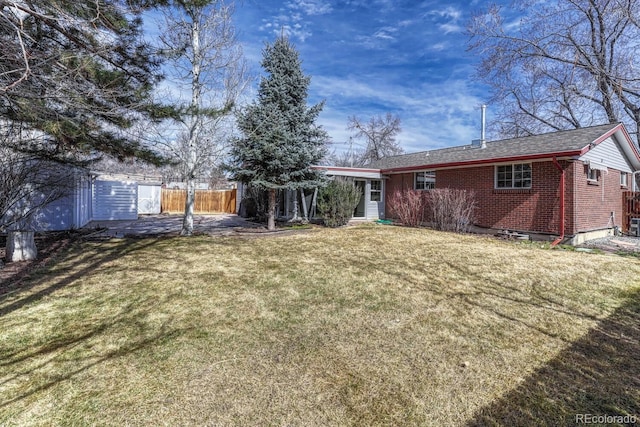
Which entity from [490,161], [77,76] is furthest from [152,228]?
[490,161]

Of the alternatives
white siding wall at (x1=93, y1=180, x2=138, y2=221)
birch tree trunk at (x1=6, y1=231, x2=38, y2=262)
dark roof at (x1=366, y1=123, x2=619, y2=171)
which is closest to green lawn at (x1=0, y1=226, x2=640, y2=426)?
birch tree trunk at (x1=6, y1=231, x2=38, y2=262)

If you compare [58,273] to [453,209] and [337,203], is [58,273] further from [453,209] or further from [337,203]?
[453,209]

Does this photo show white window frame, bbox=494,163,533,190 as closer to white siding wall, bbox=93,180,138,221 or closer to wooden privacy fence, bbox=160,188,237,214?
white siding wall, bbox=93,180,138,221

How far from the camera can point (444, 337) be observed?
352cm

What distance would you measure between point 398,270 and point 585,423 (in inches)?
148

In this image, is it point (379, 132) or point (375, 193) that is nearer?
point (375, 193)

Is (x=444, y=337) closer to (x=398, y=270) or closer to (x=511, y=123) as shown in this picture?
(x=398, y=270)

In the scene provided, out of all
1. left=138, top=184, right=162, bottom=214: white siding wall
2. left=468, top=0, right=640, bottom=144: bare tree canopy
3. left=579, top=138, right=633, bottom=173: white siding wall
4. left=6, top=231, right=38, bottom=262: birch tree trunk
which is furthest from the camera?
left=138, top=184, right=162, bottom=214: white siding wall

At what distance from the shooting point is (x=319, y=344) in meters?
3.33

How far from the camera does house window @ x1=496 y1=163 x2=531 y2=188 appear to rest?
10625 millimetres

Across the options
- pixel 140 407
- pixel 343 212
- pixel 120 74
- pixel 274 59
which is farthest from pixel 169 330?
Result: pixel 274 59

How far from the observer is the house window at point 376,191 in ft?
51.4

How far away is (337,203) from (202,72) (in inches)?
250

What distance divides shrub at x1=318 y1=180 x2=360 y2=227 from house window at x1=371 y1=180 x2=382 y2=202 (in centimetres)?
359
